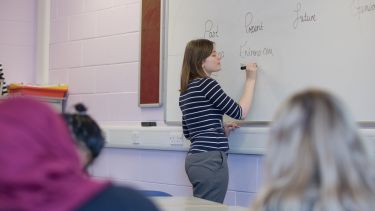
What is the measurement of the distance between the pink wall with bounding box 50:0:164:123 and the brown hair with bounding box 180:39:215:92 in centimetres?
71

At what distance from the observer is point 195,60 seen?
3172 mm

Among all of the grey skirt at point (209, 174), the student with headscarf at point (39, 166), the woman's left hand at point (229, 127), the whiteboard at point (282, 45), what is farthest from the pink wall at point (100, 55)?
the student with headscarf at point (39, 166)

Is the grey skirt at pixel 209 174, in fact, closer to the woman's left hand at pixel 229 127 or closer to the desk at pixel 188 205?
the woman's left hand at pixel 229 127

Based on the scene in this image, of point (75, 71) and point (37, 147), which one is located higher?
point (75, 71)

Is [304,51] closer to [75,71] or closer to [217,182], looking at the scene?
[217,182]

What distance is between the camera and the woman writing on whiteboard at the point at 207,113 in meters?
3.07

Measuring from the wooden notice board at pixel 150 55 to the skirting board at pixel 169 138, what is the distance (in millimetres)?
203

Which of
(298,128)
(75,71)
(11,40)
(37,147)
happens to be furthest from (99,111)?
(37,147)

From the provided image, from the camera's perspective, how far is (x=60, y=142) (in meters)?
0.99

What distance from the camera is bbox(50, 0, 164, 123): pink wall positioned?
13.4ft

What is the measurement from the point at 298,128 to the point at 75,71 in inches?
135

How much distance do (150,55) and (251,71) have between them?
0.93 m

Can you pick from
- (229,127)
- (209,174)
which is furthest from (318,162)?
(229,127)

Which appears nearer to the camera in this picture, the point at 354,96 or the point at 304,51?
the point at 354,96
